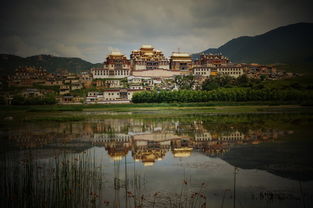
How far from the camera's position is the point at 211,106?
59.1 meters

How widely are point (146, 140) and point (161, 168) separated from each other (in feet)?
31.3

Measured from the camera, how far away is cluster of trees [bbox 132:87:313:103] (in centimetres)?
6072

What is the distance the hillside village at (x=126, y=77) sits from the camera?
70.9m

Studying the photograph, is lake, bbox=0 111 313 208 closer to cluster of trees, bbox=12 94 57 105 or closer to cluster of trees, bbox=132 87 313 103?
cluster of trees, bbox=132 87 313 103

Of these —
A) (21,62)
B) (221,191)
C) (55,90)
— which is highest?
(21,62)

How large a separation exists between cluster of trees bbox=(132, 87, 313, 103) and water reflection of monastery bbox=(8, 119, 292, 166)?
31490 mm

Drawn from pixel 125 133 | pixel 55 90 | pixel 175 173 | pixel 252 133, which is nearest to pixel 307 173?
pixel 175 173

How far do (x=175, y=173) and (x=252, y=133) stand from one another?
14.1 meters

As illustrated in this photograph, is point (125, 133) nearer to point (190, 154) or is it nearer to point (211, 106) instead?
point (190, 154)

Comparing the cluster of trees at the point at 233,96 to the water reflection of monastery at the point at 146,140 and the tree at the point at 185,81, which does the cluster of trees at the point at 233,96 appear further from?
the water reflection of monastery at the point at 146,140

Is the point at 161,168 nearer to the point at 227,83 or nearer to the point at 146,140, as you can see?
the point at 146,140

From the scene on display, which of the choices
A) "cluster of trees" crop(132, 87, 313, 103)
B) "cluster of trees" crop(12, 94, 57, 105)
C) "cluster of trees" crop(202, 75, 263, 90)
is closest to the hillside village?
"cluster of trees" crop(12, 94, 57, 105)

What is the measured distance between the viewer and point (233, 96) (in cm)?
6191

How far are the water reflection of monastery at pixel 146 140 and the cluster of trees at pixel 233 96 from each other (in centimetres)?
3149
